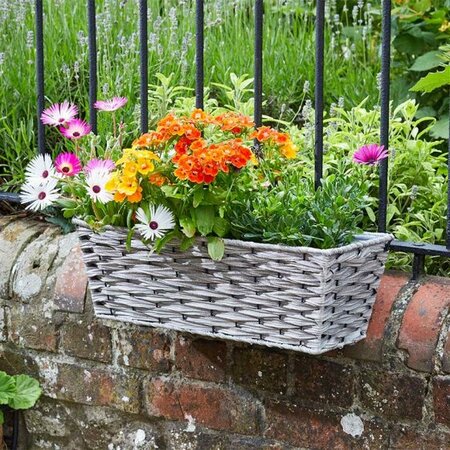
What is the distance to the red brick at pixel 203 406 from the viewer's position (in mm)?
2746

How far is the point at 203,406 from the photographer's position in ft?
9.16

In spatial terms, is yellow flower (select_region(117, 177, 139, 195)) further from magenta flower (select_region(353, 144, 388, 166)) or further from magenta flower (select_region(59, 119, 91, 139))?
magenta flower (select_region(353, 144, 388, 166))

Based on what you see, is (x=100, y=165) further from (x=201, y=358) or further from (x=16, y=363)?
(x=16, y=363)

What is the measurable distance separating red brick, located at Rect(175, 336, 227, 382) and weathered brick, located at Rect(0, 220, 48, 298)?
1.78 ft

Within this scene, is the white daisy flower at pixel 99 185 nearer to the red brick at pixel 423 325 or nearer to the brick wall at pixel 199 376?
the brick wall at pixel 199 376

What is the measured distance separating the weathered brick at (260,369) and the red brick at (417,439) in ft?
0.95

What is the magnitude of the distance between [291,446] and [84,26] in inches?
69.2

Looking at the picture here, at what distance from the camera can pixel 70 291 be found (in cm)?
292

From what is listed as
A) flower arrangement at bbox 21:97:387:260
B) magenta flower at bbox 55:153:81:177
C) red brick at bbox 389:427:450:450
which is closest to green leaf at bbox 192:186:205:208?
flower arrangement at bbox 21:97:387:260

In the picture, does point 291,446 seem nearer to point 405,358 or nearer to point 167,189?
point 405,358

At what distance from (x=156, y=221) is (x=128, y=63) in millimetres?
1249

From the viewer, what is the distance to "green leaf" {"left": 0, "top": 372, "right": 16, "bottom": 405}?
289cm

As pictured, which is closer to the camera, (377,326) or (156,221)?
(156,221)

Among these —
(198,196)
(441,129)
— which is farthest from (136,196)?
(441,129)
